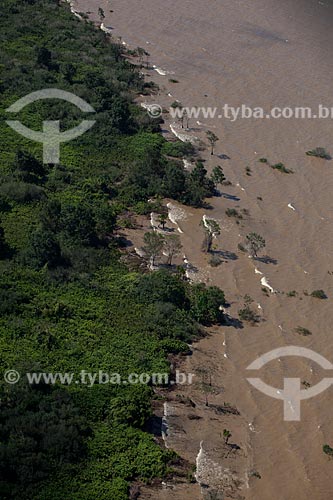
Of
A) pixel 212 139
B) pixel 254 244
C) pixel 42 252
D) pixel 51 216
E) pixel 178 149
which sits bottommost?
pixel 178 149

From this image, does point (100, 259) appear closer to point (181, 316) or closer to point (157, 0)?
point (181, 316)

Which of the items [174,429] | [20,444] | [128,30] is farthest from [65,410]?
[128,30]

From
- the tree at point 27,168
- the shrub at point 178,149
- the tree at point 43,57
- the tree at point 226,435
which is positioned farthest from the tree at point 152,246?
the tree at point 43,57

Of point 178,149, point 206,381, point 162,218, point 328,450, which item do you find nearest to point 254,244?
point 162,218

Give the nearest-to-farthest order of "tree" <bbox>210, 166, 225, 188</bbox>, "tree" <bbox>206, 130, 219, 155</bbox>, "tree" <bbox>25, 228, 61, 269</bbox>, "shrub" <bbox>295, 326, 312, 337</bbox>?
1. "shrub" <bbox>295, 326, 312, 337</bbox>
2. "tree" <bbox>25, 228, 61, 269</bbox>
3. "tree" <bbox>210, 166, 225, 188</bbox>
4. "tree" <bbox>206, 130, 219, 155</bbox>

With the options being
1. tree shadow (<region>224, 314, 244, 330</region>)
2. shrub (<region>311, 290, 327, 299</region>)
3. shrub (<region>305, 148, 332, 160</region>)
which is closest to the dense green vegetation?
tree shadow (<region>224, 314, 244, 330</region>)

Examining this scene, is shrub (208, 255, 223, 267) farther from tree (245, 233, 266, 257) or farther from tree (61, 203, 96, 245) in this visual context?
tree (61, 203, 96, 245)

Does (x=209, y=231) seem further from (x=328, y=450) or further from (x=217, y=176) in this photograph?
(x=328, y=450)
